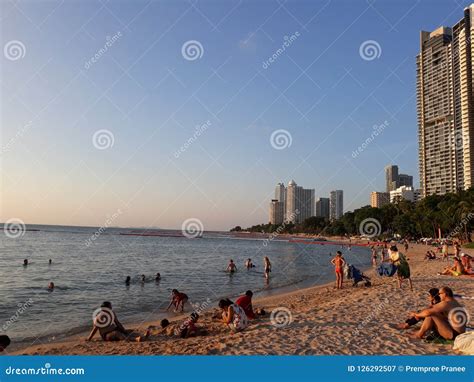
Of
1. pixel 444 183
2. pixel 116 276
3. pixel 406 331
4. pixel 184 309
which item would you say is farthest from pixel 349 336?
pixel 444 183

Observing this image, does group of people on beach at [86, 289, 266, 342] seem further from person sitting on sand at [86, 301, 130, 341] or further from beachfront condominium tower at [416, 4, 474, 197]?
beachfront condominium tower at [416, 4, 474, 197]

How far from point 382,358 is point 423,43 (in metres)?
143

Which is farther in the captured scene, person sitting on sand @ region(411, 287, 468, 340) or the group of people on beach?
the group of people on beach

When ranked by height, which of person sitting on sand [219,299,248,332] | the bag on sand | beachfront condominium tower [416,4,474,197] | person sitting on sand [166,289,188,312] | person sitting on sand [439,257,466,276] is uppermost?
beachfront condominium tower [416,4,474,197]

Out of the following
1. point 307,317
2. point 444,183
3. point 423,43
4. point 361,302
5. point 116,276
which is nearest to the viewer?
point 307,317

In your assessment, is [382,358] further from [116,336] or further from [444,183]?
[444,183]

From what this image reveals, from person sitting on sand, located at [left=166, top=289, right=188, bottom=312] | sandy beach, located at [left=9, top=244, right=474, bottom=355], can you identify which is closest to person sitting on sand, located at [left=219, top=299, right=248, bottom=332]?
sandy beach, located at [left=9, top=244, right=474, bottom=355]

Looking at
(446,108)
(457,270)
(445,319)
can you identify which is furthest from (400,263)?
(446,108)

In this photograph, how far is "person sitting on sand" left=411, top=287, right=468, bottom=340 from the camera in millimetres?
6605

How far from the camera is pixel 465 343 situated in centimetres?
601

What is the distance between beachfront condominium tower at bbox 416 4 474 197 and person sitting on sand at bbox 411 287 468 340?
107 m

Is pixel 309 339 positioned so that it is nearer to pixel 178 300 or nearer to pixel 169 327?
pixel 169 327

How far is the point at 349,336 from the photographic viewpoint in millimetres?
7375

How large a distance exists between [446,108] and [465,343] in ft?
414
